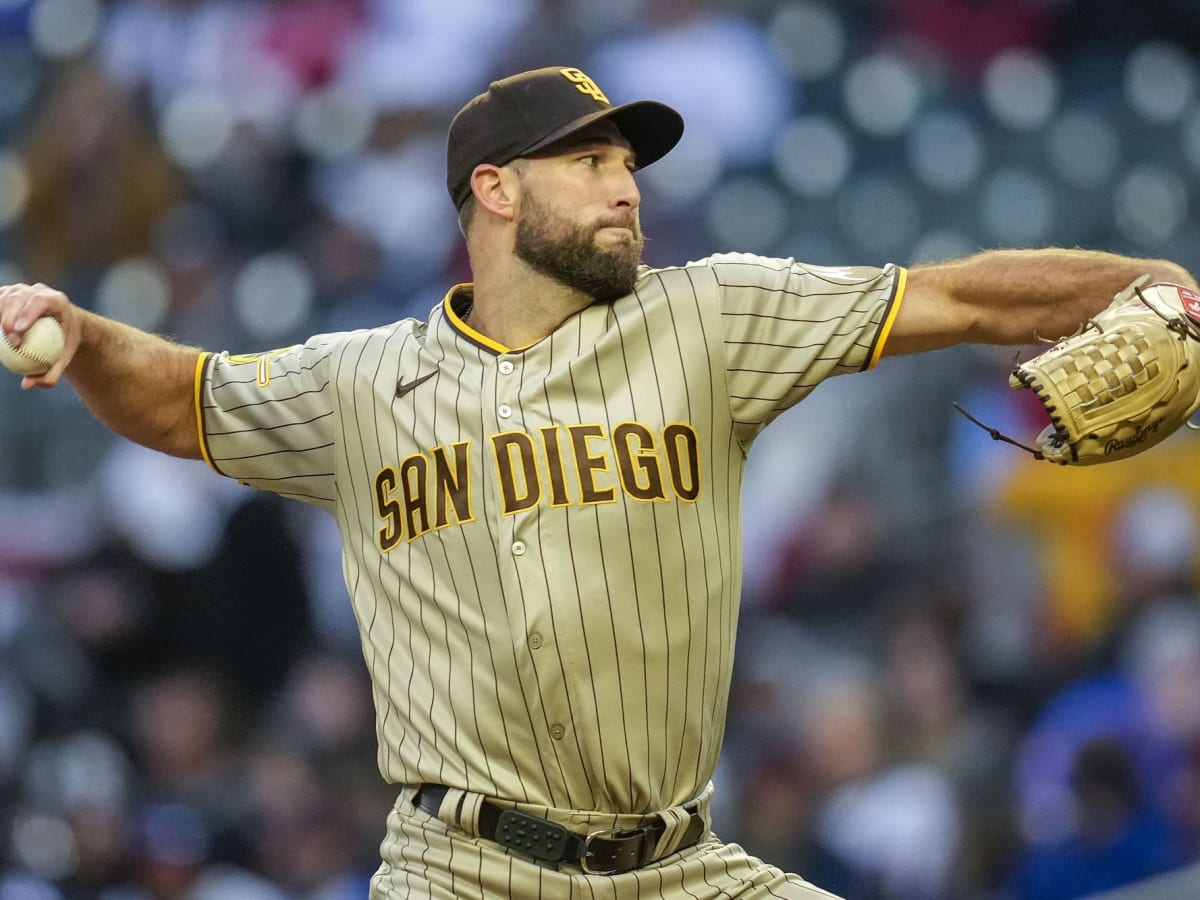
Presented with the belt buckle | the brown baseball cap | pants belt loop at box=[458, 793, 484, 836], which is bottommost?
the belt buckle

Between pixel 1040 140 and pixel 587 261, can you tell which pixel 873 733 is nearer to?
pixel 1040 140

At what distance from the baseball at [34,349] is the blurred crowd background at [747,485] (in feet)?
9.53

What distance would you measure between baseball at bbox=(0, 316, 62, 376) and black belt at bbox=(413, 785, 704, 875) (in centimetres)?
96

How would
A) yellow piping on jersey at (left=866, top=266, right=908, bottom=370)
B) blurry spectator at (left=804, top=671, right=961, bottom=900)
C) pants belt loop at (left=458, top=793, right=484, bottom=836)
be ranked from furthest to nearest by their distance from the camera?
1. blurry spectator at (left=804, top=671, right=961, bottom=900)
2. yellow piping on jersey at (left=866, top=266, right=908, bottom=370)
3. pants belt loop at (left=458, top=793, right=484, bottom=836)

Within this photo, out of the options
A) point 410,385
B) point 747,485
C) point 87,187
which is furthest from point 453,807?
point 87,187

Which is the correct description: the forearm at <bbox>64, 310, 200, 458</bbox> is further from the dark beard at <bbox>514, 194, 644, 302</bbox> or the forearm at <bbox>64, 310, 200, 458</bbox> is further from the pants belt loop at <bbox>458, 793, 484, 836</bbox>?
the pants belt loop at <bbox>458, 793, 484, 836</bbox>

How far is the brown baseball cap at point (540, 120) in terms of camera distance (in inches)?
108

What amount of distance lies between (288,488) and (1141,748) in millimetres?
3630

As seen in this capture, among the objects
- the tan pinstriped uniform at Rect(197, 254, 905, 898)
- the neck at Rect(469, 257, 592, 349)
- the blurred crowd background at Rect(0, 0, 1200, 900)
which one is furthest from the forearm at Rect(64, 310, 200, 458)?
the blurred crowd background at Rect(0, 0, 1200, 900)

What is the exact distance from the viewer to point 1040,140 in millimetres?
5891

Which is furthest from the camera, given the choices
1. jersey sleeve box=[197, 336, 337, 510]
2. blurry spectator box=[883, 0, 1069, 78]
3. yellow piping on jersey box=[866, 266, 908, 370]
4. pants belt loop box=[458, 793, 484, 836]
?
blurry spectator box=[883, 0, 1069, 78]

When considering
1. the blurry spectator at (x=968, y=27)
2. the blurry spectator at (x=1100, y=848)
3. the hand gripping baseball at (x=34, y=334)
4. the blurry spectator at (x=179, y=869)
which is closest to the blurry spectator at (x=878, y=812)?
the blurry spectator at (x=1100, y=848)

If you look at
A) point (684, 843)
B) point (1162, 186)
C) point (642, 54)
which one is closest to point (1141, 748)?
point (1162, 186)

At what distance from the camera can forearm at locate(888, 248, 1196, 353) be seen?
2510 millimetres
